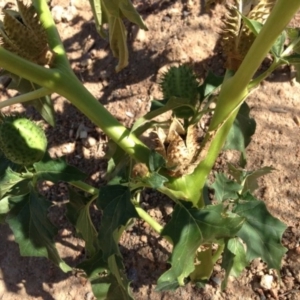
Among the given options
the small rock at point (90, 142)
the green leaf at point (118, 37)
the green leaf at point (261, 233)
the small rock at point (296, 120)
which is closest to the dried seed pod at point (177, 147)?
the green leaf at point (261, 233)

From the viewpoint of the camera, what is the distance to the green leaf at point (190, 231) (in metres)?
1.21

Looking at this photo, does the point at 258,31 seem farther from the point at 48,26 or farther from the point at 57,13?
the point at 57,13

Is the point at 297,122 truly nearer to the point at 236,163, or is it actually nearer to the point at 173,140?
the point at 236,163

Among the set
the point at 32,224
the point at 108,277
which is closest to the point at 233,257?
the point at 108,277

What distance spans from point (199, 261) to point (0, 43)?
0.91 metres

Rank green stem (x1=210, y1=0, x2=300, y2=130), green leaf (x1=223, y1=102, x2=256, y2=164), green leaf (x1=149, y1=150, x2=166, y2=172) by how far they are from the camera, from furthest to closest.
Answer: green leaf (x1=223, y1=102, x2=256, y2=164) → green leaf (x1=149, y1=150, x2=166, y2=172) → green stem (x1=210, y1=0, x2=300, y2=130)

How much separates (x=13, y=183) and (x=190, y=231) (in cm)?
49

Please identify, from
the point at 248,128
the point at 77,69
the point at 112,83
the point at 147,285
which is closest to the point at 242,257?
the point at 248,128

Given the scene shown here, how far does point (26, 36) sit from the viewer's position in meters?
1.22

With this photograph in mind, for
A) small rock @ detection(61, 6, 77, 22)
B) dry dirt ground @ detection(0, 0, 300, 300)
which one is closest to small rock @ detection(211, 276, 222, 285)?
dry dirt ground @ detection(0, 0, 300, 300)

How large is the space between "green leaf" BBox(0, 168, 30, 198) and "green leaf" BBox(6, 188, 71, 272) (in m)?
0.03

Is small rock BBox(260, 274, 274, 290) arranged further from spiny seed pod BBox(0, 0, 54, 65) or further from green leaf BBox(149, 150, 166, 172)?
spiny seed pod BBox(0, 0, 54, 65)

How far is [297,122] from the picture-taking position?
196 cm

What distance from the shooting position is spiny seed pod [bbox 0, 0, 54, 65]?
4.01ft
